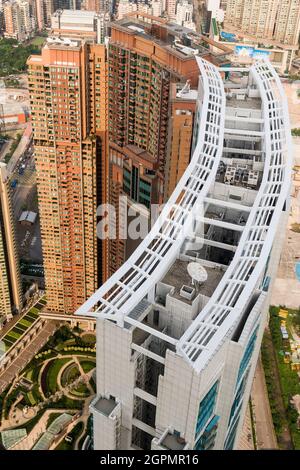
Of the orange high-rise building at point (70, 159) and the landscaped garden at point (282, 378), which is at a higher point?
the orange high-rise building at point (70, 159)

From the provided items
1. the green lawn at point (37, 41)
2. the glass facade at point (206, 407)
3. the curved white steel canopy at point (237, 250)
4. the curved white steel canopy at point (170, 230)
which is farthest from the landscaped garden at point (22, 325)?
the green lawn at point (37, 41)

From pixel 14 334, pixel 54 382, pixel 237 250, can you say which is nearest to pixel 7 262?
pixel 14 334

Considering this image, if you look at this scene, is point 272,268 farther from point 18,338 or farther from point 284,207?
point 18,338

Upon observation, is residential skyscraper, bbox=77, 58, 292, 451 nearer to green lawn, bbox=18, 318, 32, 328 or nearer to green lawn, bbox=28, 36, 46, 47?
green lawn, bbox=18, 318, 32, 328

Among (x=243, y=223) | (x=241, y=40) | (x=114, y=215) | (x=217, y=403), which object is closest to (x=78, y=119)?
(x=114, y=215)

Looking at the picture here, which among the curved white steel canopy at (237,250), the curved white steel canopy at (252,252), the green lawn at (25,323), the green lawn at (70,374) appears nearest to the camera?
the curved white steel canopy at (252,252)

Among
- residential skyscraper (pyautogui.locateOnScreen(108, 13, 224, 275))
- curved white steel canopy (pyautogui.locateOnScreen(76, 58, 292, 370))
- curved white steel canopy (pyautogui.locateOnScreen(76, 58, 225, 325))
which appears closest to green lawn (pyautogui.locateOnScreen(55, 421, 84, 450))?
residential skyscraper (pyautogui.locateOnScreen(108, 13, 224, 275))

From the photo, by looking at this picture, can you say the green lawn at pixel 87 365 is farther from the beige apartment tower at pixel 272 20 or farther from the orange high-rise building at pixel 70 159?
the beige apartment tower at pixel 272 20
